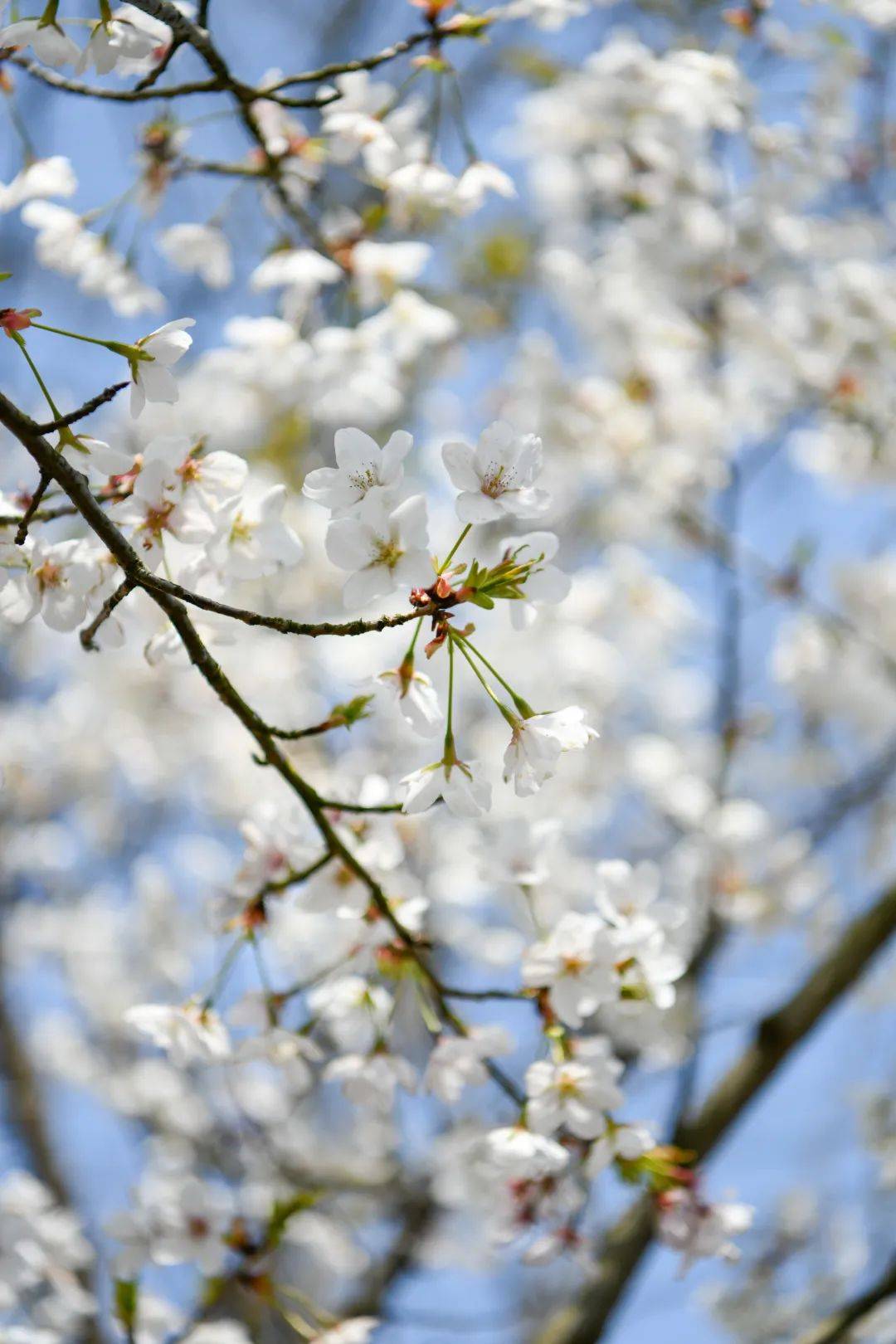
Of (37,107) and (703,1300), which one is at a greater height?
(37,107)

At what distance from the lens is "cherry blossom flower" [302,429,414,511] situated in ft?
3.40

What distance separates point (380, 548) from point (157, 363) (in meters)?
0.29

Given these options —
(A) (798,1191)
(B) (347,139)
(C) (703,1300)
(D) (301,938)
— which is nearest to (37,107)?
(B) (347,139)

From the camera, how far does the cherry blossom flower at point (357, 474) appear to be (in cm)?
104

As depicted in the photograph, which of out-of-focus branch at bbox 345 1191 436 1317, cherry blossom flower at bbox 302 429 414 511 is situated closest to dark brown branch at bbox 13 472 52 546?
cherry blossom flower at bbox 302 429 414 511

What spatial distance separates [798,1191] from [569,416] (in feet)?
9.31

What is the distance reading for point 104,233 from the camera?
71.5 inches

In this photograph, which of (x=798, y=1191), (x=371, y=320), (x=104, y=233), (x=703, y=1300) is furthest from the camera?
(x=798, y=1191)

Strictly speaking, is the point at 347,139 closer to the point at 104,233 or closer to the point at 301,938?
the point at 104,233

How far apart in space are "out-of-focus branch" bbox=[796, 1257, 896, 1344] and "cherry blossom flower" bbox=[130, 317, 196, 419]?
166 centimetres

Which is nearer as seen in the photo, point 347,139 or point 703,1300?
point 347,139

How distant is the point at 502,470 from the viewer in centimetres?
105

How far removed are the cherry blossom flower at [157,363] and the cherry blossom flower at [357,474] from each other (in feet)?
0.57

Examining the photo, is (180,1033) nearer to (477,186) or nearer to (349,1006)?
(349,1006)
